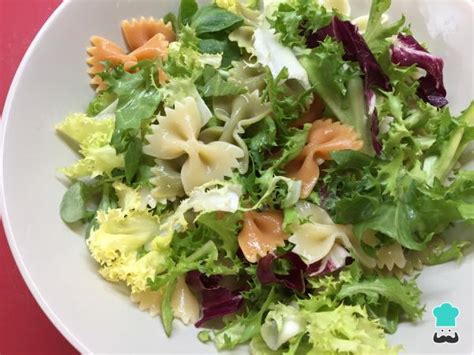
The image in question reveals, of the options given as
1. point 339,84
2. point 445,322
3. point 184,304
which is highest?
point 339,84

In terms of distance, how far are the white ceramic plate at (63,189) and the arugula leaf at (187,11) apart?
9 centimetres

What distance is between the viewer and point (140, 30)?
1.50 metres

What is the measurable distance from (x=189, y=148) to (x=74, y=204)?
0.27 m

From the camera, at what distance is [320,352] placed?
114 cm

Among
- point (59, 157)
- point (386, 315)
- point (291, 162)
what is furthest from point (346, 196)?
point (59, 157)

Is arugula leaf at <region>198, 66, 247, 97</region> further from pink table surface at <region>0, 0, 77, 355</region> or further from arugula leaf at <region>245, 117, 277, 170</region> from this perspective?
pink table surface at <region>0, 0, 77, 355</region>

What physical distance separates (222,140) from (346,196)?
0.29 m

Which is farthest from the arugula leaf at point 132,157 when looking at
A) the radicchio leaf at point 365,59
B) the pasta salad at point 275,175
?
the radicchio leaf at point 365,59

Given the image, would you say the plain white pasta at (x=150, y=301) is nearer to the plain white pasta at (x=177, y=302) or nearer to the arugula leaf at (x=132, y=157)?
the plain white pasta at (x=177, y=302)

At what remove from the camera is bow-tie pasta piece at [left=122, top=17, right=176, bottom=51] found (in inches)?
58.8

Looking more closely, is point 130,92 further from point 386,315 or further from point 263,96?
point 386,315

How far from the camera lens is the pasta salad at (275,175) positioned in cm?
122

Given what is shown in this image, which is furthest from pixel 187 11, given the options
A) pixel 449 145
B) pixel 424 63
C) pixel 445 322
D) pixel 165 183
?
pixel 445 322

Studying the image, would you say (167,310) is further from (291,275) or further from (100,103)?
(100,103)
